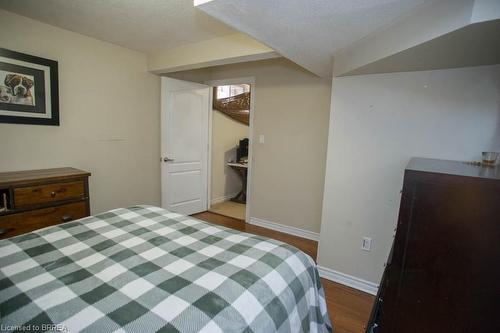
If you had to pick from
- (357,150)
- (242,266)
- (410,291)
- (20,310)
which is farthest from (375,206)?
(20,310)

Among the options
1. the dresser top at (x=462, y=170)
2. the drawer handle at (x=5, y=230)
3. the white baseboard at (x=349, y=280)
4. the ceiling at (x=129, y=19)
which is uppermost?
the ceiling at (x=129, y=19)

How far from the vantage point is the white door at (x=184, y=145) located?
10.5ft

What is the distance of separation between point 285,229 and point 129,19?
283cm

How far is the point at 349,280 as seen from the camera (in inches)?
84.8

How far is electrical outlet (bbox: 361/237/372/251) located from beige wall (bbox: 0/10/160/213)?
258 cm

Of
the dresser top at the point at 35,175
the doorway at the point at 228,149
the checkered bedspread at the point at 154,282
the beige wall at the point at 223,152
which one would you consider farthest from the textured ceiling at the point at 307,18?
the beige wall at the point at 223,152

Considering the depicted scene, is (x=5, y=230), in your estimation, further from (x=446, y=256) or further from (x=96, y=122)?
(x=446, y=256)

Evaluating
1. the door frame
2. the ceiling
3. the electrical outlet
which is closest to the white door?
the door frame

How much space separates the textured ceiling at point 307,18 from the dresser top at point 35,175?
6.04ft

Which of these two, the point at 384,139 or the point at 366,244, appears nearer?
the point at 384,139

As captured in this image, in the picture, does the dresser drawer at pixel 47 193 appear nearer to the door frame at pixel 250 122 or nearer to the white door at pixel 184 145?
the white door at pixel 184 145

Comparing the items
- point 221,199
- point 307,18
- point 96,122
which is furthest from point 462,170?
Answer: point 221,199

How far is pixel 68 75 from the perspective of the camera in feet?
7.71

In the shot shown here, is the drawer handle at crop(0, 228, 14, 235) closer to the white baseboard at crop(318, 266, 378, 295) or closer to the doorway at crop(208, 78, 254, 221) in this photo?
the doorway at crop(208, 78, 254, 221)
